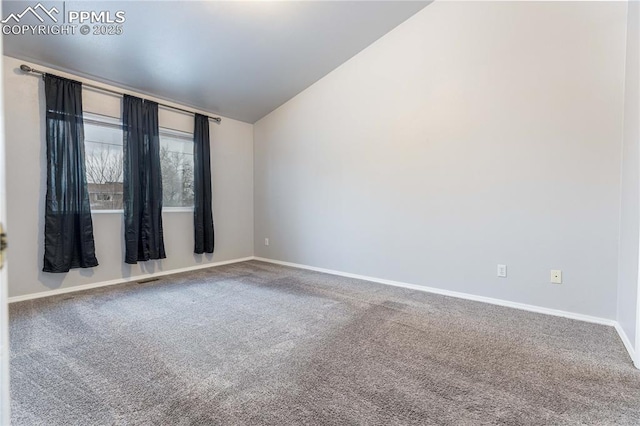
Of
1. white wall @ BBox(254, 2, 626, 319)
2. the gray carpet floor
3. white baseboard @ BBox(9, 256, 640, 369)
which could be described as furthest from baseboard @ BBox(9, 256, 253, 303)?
white wall @ BBox(254, 2, 626, 319)

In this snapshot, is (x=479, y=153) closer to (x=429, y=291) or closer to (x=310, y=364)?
(x=429, y=291)

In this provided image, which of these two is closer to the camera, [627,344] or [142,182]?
[627,344]

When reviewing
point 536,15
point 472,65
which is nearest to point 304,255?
point 472,65

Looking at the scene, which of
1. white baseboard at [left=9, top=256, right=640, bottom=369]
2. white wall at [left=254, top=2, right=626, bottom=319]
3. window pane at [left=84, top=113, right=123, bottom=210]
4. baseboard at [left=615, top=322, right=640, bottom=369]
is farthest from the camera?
window pane at [left=84, top=113, right=123, bottom=210]

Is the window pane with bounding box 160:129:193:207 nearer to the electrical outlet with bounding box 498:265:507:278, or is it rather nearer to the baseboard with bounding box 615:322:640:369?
the electrical outlet with bounding box 498:265:507:278

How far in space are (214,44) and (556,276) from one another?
12.8 ft

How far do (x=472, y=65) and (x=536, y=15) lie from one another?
59 centimetres

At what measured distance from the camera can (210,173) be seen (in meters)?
4.52

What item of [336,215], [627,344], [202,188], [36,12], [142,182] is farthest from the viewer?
[202,188]

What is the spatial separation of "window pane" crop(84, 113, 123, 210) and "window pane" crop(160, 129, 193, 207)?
0.56 metres

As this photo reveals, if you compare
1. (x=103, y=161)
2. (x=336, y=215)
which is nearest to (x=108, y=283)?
(x=103, y=161)

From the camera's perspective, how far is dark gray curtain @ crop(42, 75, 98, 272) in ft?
9.99

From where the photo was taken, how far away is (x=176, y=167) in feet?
14.1

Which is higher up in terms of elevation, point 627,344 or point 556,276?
point 556,276
